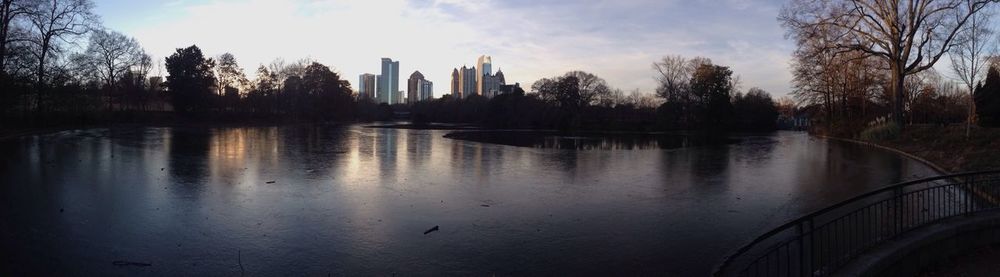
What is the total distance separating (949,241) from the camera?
6637 millimetres

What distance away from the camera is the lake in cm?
583

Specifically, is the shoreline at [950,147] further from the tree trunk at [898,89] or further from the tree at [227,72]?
the tree at [227,72]

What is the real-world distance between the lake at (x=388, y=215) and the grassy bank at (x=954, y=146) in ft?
3.64

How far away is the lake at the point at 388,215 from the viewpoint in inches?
229

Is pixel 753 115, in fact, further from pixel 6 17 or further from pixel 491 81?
pixel 491 81

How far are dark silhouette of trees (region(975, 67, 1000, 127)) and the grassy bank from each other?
53.1 ft

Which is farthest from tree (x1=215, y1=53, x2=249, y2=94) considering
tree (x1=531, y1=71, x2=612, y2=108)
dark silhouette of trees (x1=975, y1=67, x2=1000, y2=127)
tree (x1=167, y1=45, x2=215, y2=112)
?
dark silhouette of trees (x1=975, y1=67, x2=1000, y2=127)

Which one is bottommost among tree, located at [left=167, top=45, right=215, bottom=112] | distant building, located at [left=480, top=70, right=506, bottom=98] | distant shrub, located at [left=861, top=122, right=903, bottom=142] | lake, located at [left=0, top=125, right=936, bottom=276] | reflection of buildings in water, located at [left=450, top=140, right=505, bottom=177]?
lake, located at [left=0, top=125, right=936, bottom=276]

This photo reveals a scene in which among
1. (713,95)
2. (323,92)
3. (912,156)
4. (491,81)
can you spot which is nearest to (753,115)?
→ (713,95)

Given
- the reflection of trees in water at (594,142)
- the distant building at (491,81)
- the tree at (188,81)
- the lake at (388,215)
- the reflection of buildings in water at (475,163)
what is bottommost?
the lake at (388,215)

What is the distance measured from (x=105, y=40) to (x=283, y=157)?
53.5 meters

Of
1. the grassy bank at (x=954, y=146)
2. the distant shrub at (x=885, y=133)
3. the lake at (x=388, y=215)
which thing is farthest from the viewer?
the distant shrub at (x=885, y=133)

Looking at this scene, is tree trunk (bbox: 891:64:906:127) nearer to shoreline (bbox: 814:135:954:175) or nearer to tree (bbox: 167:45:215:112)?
shoreline (bbox: 814:135:954:175)

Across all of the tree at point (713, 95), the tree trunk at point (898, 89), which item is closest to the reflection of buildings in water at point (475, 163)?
the tree trunk at point (898, 89)
